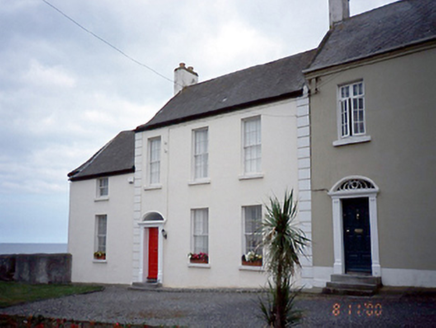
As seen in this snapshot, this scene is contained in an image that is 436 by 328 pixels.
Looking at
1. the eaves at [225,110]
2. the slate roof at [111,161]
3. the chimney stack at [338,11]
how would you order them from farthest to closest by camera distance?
the slate roof at [111,161] < the chimney stack at [338,11] < the eaves at [225,110]

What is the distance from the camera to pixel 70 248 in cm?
2286

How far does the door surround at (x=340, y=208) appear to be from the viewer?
12555 millimetres

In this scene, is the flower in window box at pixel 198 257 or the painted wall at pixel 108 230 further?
the painted wall at pixel 108 230

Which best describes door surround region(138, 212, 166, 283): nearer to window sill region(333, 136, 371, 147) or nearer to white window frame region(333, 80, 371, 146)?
window sill region(333, 136, 371, 147)

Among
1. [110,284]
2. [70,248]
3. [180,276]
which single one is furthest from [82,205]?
[180,276]

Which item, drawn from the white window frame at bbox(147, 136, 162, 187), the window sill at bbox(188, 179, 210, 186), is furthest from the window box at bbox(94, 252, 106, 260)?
the window sill at bbox(188, 179, 210, 186)

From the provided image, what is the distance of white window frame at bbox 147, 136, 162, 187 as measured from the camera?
63.4ft

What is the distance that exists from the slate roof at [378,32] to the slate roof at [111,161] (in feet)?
33.1

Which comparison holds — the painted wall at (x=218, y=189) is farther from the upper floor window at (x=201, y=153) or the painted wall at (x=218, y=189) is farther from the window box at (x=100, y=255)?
the window box at (x=100, y=255)

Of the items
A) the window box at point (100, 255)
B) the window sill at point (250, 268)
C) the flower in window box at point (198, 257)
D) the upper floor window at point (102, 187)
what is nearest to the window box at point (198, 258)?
the flower in window box at point (198, 257)

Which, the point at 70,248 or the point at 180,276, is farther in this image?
the point at 70,248

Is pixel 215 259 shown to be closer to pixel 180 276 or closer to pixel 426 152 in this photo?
pixel 180 276

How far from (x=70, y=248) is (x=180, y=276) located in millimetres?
7981

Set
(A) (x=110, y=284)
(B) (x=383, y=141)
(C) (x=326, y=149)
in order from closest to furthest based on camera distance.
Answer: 1. (B) (x=383, y=141)
2. (C) (x=326, y=149)
3. (A) (x=110, y=284)
